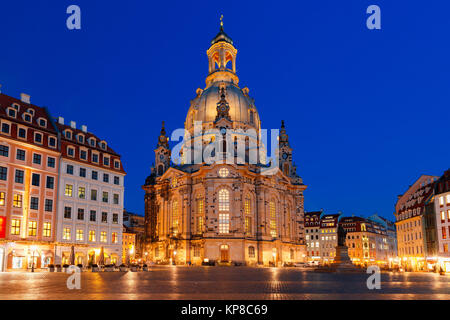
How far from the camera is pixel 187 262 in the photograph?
308 ft

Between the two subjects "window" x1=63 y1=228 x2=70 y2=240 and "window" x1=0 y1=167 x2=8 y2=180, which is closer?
"window" x1=0 y1=167 x2=8 y2=180

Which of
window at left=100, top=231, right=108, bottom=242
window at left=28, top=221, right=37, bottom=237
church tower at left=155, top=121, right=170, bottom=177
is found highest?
church tower at left=155, top=121, right=170, bottom=177

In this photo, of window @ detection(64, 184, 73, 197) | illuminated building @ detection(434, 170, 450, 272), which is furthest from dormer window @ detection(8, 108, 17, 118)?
illuminated building @ detection(434, 170, 450, 272)

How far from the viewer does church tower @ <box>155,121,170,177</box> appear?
4464 inches

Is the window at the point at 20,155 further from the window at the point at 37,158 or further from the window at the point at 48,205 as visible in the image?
the window at the point at 48,205

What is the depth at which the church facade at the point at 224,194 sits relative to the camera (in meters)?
95.3

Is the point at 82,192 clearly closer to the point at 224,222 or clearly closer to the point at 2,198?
the point at 2,198

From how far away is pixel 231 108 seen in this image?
380 ft

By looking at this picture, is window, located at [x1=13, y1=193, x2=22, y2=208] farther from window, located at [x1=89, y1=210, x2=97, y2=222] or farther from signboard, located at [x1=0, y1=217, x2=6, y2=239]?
window, located at [x1=89, y1=210, x2=97, y2=222]

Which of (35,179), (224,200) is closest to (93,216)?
(35,179)

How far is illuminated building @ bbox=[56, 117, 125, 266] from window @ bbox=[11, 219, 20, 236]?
5895 mm

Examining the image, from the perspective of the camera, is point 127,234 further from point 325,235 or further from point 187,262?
point 325,235
